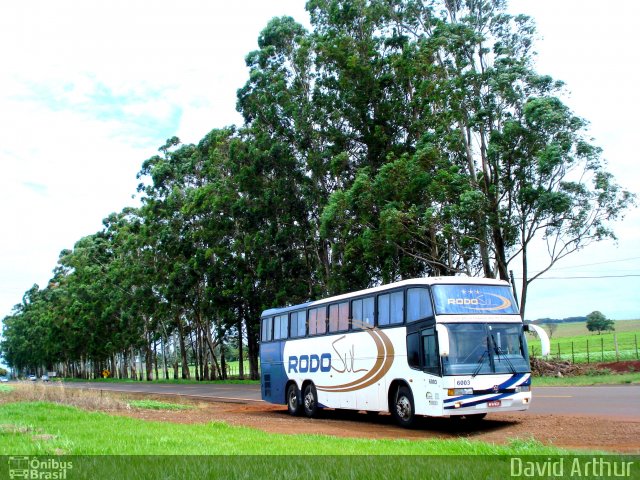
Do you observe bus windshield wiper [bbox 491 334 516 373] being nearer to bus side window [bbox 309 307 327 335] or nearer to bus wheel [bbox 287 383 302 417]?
bus side window [bbox 309 307 327 335]

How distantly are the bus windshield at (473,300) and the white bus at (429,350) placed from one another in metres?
0.02

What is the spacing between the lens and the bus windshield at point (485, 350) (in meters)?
15.3

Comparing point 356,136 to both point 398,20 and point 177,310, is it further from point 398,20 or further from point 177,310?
point 177,310

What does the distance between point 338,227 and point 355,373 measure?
1689cm

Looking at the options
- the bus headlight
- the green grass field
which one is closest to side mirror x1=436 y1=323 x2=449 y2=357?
the bus headlight

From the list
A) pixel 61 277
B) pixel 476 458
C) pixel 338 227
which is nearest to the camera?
pixel 476 458

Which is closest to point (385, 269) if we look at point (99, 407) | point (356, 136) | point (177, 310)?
point (356, 136)

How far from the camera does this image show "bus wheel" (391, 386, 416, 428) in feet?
53.9

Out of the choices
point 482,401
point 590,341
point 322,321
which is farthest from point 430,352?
point 590,341

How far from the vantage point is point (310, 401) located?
21.7 meters

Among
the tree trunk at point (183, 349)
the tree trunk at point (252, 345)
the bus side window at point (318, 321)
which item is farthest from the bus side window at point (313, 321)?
the tree trunk at point (183, 349)

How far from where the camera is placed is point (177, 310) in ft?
200

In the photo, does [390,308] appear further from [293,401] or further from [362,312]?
[293,401]

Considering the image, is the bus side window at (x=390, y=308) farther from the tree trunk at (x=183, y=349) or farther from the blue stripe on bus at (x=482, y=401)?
the tree trunk at (x=183, y=349)
